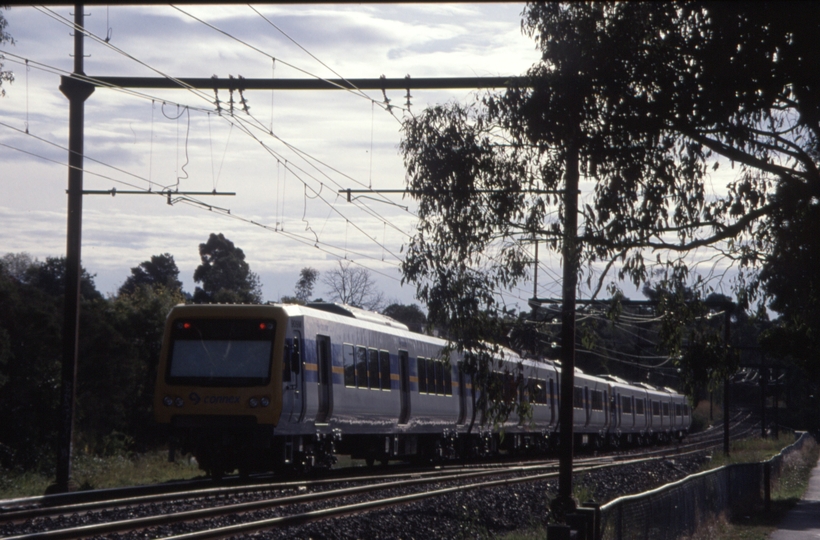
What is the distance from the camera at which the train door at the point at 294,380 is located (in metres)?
18.1

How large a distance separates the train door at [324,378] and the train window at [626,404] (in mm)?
30069

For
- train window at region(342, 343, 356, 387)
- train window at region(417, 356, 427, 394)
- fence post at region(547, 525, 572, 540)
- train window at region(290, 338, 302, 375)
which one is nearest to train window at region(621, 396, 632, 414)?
train window at region(417, 356, 427, 394)

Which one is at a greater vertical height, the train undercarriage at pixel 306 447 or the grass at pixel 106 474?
the train undercarriage at pixel 306 447

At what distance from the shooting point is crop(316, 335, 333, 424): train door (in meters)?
19.7

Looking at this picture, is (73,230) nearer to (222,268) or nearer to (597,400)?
(597,400)

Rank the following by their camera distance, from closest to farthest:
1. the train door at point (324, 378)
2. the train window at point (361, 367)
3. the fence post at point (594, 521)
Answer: the fence post at point (594, 521) < the train door at point (324, 378) < the train window at point (361, 367)

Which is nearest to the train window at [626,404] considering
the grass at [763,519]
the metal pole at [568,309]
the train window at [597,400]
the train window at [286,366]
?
the train window at [597,400]

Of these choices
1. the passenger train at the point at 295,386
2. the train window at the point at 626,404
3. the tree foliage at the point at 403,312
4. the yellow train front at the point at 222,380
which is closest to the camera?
the yellow train front at the point at 222,380

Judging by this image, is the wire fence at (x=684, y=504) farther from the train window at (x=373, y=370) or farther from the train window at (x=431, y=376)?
the train window at (x=431, y=376)

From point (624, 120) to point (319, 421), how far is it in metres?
9.85

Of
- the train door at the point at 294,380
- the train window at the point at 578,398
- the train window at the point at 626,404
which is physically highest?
the train door at the point at 294,380

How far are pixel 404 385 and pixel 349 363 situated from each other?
11.3ft

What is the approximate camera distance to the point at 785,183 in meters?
12.2

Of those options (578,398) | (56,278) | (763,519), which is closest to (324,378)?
(763,519)
